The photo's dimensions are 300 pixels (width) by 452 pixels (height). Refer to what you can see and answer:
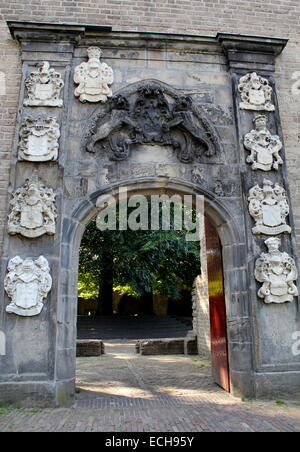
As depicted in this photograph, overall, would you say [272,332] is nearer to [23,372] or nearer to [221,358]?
[221,358]

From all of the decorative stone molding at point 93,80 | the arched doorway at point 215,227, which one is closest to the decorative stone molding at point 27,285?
the arched doorway at point 215,227

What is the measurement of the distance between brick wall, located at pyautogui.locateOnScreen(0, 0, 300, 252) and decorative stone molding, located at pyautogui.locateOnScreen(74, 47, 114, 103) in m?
0.97

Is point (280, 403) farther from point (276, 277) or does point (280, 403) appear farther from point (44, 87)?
point (44, 87)

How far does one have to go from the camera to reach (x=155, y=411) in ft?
14.8

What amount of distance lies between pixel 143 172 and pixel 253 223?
185 cm

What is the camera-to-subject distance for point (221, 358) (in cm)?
599

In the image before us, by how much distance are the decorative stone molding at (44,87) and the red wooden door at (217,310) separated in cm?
337

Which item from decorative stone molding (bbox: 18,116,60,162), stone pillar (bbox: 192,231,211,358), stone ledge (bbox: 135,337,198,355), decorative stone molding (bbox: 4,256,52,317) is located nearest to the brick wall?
decorative stone molding (bbox: 18,116,60,162)

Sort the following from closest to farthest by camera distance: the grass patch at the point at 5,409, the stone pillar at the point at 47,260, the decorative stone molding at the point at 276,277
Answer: the grass patch at the point at 5,409
the stone pillar at the point at 47,260
the decorative stone molding at the point at 276,277

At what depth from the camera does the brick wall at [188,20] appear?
244 inches

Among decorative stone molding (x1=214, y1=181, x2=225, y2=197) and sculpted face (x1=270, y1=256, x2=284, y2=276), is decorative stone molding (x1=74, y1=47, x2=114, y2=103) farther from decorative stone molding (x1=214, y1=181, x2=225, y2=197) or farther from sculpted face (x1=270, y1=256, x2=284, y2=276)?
sculpted face (x1=270, y1=256, x2=284, y2=276)

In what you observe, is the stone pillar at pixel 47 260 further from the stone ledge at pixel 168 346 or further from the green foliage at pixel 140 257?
the green foliage at pixel 140 257

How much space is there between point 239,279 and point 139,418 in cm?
238

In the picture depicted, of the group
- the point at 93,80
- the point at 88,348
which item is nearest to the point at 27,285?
the point at 93,80
